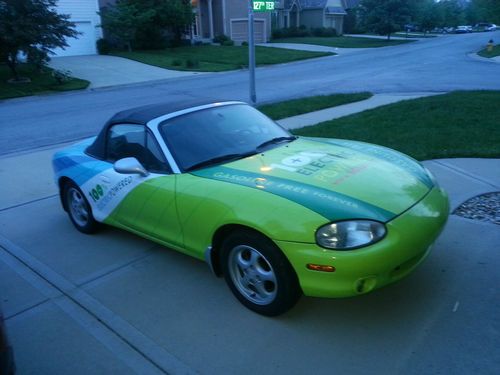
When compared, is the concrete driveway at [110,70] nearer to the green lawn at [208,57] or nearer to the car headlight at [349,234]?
the green lawn at [208,57]

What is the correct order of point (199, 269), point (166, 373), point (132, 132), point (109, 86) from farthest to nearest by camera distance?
point (109, 86) < point (132, 132) < point (199, 269) < point (166, 373)

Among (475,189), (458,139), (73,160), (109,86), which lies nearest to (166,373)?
(73,160)

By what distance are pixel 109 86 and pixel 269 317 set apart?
19.4 metres

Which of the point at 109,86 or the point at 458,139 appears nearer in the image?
the point at 458,139

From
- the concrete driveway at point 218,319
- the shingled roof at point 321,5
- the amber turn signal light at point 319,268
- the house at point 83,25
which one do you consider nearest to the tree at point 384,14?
the shingled roof at point 321,5

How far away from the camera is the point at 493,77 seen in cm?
1653

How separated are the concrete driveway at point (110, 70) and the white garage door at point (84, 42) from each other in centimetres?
230

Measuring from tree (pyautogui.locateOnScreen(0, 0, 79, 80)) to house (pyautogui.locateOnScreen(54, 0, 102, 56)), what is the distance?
38.4 feet

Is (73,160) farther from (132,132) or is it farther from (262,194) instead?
(262,194)

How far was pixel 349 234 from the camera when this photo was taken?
2.81m

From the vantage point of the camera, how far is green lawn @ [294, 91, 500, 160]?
6.63 meters

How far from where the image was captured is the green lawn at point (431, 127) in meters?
6.63

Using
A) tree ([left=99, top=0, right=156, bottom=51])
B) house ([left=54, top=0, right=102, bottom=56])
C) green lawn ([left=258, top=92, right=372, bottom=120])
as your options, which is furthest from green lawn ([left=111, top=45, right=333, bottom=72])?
green lawn ([left=258, top=92, right=372, bottom=120])

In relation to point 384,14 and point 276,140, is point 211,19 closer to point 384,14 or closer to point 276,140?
point 384,14
